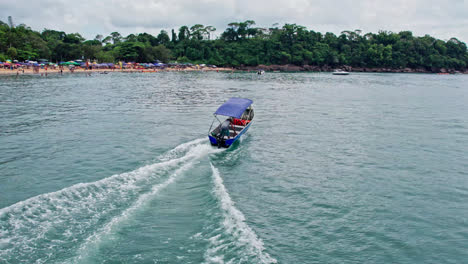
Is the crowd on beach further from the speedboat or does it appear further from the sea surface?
the speedboat

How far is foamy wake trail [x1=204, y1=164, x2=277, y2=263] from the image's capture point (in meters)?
12.2

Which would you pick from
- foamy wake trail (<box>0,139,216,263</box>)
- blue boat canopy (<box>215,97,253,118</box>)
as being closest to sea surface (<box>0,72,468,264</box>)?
foamy wake trail (<box>0,139,216,263</box>)

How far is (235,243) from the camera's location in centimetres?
1307

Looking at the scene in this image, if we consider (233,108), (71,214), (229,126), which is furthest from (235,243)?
→ (229,126)

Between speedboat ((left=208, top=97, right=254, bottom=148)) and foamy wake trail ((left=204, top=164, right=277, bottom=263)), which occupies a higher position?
speedboat ((left=208, top=97, right=254, bottom=148))

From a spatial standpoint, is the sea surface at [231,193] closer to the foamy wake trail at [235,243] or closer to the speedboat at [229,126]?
the foamy wake trail at [235,243]

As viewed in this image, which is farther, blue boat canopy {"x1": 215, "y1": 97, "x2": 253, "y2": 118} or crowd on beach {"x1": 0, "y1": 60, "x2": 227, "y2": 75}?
crowd on beach {"x1": 0, "y1": 60, "x2": 227, "y2": 75}

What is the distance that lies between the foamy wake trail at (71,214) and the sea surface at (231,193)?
57 millimetres

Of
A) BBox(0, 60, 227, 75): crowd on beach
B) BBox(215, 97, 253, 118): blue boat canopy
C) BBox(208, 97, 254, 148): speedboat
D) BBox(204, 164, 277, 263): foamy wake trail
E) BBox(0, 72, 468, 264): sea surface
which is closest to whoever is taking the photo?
BBox(204, 164, 277, 263): foamy wake trail

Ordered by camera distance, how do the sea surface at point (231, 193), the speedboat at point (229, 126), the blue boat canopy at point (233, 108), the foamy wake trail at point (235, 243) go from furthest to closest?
the blue boat canopy at point (233, 108) < the speedboat at point (229, 126) < the sea surface at point (231, 193) < the foamy wake trail at point (235, 243)

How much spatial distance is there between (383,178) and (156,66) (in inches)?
5846

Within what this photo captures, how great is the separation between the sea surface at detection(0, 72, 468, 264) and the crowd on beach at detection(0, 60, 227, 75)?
86229 mm

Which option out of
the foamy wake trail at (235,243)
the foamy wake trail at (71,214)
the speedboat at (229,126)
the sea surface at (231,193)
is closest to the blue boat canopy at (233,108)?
the speedboat at (229,126)

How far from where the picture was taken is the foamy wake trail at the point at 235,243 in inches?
479
